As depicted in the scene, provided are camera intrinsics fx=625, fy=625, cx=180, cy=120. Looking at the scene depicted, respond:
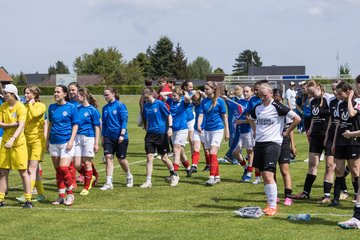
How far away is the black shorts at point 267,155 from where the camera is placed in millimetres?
9633

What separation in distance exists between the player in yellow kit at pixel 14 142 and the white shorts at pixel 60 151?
0.63 metres

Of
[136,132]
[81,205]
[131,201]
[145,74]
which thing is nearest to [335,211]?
[131,201]

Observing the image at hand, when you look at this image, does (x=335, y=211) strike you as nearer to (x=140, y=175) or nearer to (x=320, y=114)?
(x=320, y=114)

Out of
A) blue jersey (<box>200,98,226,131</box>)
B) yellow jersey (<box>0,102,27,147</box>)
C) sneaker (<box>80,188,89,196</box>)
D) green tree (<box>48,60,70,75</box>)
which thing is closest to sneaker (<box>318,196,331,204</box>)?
blue jersey (<box>200,98,226,131</box>)

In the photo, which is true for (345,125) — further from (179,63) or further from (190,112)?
(179,63)

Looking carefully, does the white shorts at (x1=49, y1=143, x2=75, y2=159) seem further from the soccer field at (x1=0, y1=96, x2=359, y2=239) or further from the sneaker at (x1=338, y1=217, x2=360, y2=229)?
the sneaker at (x1=338, y1=217, x2=360, y2=229)

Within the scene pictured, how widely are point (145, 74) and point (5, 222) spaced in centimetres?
10942

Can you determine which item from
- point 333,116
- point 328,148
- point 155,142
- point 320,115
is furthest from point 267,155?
point 155,142

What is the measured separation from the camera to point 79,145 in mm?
12195

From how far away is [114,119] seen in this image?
41.6 ft

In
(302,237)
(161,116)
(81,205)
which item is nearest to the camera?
(302,237)

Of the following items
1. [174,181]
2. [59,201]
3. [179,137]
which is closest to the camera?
[59,201]

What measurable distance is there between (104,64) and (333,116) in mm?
105693

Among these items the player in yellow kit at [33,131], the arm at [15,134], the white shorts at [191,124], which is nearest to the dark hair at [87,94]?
the player in yellow kit at [33,131]
